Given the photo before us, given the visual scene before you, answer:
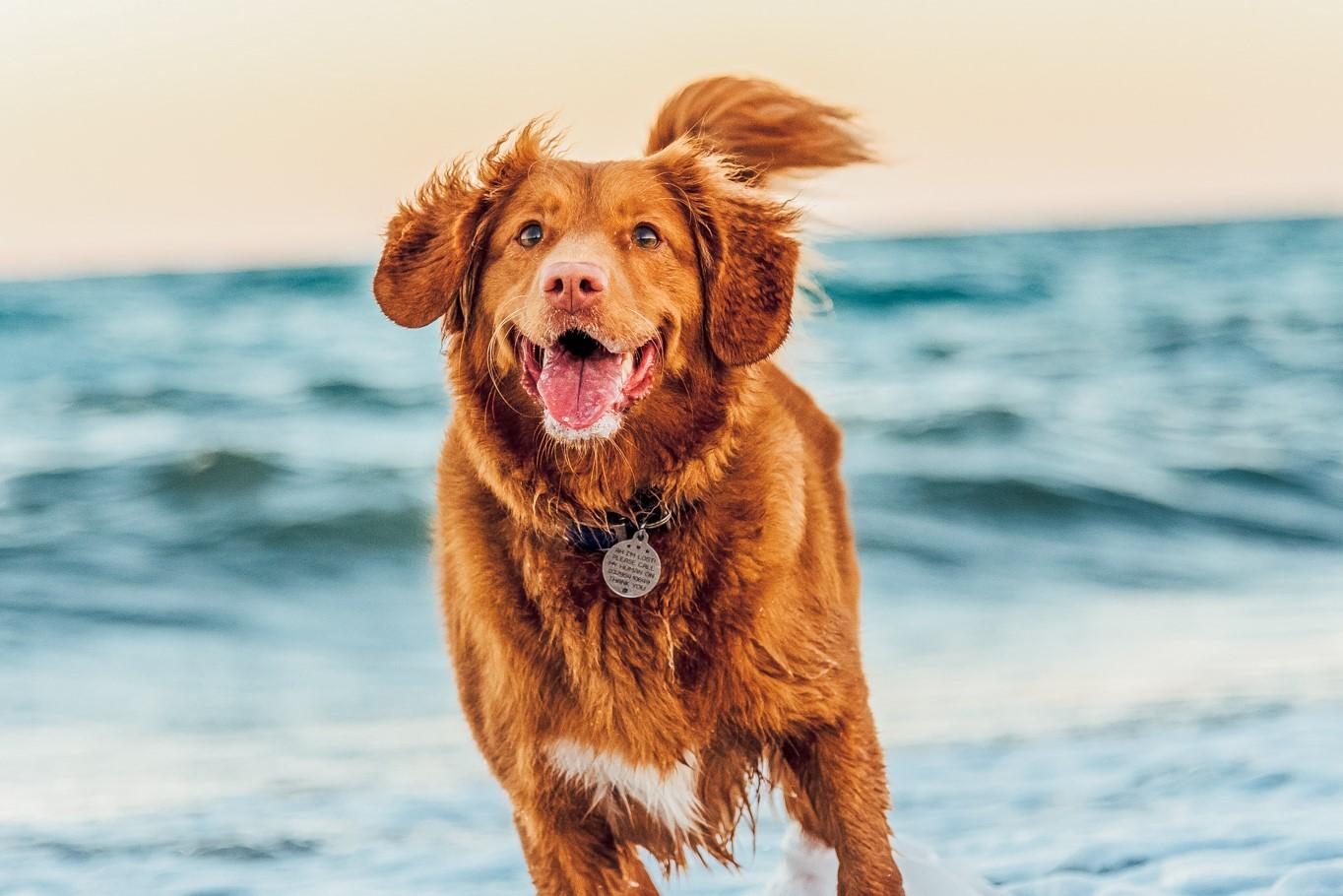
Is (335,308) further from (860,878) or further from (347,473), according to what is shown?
(860,878)

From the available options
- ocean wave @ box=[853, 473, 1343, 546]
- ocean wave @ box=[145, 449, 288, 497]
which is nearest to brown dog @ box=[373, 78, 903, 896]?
ocean wave @ box=[853, 473, 1343, 546]

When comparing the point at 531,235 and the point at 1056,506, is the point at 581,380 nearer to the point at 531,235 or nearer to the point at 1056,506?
the point at 531,235

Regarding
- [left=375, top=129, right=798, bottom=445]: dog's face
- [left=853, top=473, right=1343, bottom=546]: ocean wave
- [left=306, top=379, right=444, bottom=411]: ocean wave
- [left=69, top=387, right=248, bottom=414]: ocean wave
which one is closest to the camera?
[left=375, top=129, right=798, bottom=445]: dog's face

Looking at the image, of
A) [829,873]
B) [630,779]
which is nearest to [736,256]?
[630,779]

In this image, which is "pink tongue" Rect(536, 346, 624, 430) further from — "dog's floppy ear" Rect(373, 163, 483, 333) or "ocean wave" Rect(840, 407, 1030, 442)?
"ocean wave" Rect(840, 407, 1030, 442)

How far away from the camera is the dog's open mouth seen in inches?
119

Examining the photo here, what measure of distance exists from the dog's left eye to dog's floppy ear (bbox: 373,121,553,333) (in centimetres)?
36

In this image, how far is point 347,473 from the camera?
34.2 feet

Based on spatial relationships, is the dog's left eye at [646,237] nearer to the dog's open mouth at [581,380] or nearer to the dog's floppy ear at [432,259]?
the dog's open mouth at [581,380]

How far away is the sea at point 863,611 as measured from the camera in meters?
4.74

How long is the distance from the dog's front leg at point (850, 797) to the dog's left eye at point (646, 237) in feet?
3.59

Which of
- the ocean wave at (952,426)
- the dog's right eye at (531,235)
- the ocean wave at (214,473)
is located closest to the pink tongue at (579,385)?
the dog's right eye at (531,235)

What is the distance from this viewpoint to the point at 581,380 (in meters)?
3.06

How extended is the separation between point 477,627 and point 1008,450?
7766 millimetres
